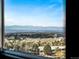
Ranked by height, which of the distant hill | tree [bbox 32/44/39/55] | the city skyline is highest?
the city skyline

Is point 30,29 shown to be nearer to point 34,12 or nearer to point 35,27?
point 35,27

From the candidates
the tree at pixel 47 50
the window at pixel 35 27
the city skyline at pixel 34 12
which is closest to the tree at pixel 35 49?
the window at pixel 35 27

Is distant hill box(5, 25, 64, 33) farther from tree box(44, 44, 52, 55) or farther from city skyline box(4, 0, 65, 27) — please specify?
tree box(44, 44, 52, 55)

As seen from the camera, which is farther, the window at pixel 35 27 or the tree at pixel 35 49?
the tree at pixel 35 49

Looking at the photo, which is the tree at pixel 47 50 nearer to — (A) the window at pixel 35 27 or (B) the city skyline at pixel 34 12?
(A) the window at pixel 35 27

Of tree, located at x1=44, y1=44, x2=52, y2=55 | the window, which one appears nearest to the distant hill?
the window

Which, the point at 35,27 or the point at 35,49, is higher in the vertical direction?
the point at 35,27

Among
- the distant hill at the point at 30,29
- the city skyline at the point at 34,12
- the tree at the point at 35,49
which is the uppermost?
the city skyline at the point at 34,12

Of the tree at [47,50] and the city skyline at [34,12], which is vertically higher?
the city skyline at [34,12]

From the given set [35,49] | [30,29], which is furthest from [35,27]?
[35,49]
